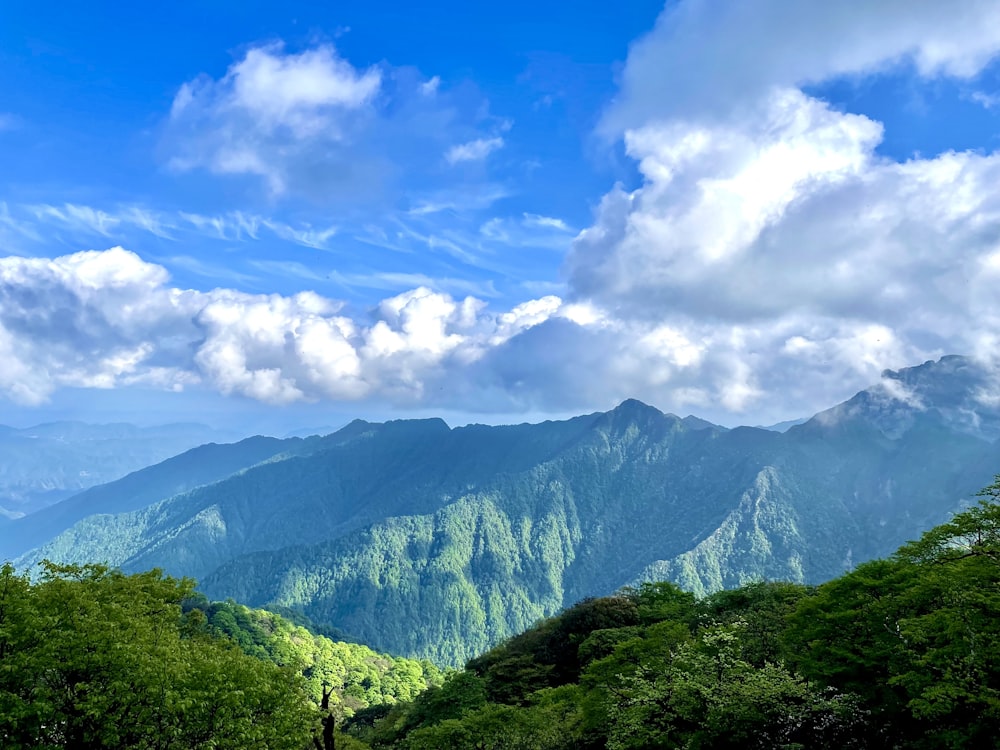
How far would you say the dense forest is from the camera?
34219 millimetres

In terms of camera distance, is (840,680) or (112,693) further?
(840,680)

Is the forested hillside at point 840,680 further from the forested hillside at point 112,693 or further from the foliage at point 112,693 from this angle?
the foliage at point 112,693

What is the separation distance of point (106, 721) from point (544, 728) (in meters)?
37.8

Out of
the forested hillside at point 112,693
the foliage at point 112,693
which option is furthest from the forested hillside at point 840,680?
the foliage at point 112,693

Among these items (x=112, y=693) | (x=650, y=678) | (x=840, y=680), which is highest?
(x=112, y=693)

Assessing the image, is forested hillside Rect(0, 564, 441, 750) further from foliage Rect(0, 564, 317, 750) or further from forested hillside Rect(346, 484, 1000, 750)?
forested hillside Rect(346, 484, 1000, 750)

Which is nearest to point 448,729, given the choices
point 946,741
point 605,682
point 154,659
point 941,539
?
point 605,682

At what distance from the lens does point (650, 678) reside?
2308 inches

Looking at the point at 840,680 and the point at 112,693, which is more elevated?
the point at 112,693

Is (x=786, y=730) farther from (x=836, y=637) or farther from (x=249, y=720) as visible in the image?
(x=249, y=720)

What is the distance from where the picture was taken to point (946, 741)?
36.3m

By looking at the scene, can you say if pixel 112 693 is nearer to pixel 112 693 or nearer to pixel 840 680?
pixel 112 693

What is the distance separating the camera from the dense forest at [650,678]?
34.2 m

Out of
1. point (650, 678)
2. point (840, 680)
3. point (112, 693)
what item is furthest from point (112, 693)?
point (840, 680)
